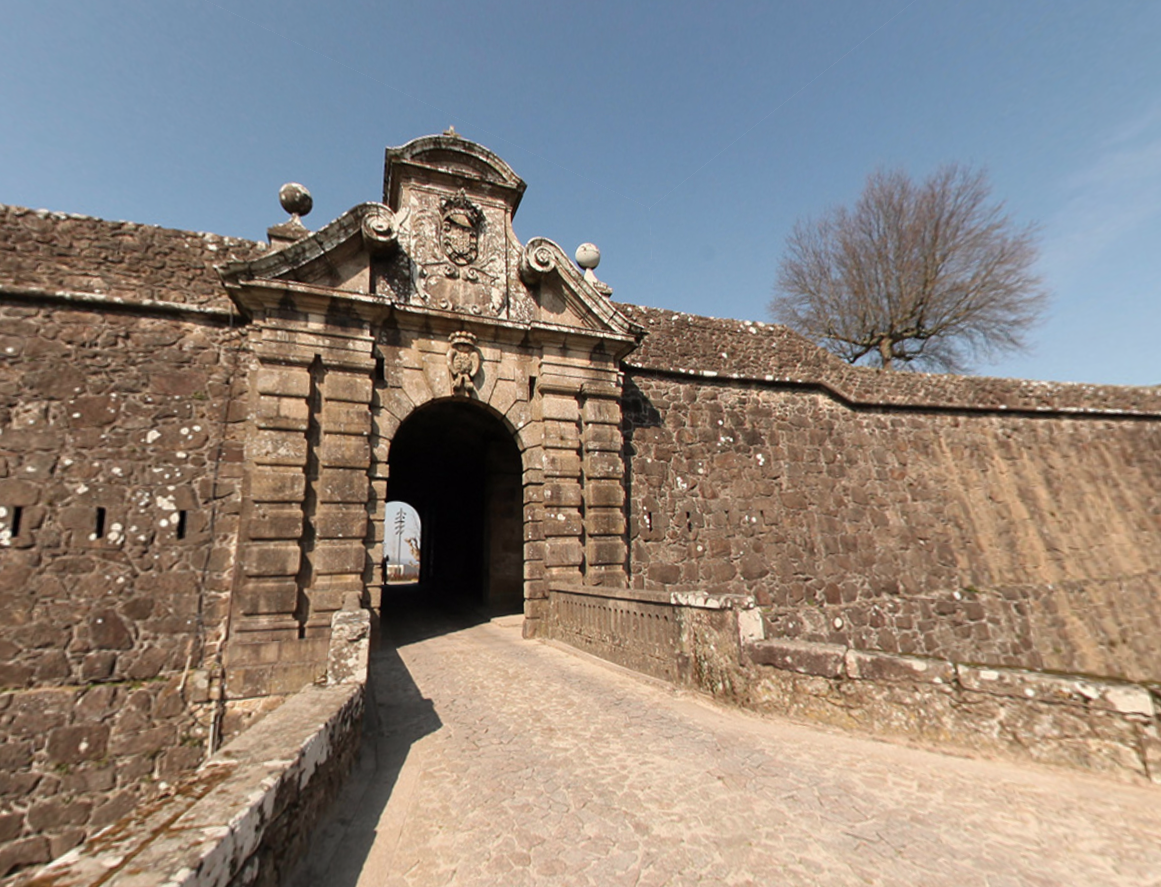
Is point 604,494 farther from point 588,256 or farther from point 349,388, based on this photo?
point 588,256

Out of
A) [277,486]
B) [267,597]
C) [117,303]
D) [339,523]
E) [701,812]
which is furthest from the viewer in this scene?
[117,303]

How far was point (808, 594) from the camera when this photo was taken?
36.2 feet

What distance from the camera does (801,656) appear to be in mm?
4680

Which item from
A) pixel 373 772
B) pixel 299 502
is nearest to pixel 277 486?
pixel 299 502

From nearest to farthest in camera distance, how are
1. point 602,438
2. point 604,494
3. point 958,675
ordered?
1. point 958,675
2. point 604,494
3. point 602,438

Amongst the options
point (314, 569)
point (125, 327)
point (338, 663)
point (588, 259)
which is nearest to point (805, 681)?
point (338, 663)

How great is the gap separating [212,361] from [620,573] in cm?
665

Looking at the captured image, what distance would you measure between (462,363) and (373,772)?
5.73 m

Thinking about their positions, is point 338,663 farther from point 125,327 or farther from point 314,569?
point 125,327

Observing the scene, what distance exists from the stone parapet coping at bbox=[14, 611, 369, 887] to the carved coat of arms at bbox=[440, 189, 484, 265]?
6.76 m

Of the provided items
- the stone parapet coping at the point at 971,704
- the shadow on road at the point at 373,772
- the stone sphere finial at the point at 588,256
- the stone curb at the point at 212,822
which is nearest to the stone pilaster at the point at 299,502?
the shadow on road at the point at 373,772

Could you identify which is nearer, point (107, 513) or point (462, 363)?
point (107, 513)

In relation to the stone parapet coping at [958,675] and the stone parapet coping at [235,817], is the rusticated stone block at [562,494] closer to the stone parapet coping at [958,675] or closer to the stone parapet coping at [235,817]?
the stone parapet coping at [958,675]

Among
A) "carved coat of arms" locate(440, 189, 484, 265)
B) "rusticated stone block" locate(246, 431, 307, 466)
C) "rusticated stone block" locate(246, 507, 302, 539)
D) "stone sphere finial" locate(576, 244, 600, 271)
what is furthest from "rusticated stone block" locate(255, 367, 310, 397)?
"stone sphere finial" locate(576, 244, 600, 271)
